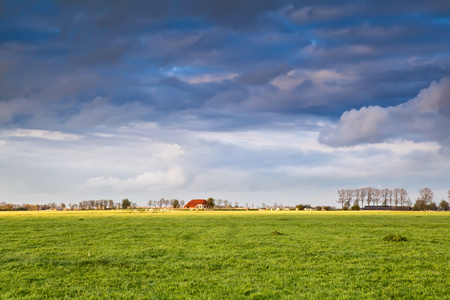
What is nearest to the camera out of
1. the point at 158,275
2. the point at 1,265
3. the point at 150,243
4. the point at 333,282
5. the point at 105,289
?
the point at 105,289

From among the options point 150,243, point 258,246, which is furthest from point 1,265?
point 258,246

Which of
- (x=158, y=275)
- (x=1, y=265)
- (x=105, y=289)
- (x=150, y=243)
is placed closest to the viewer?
(x=105, y=289)

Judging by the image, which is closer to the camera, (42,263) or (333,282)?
(333,282)

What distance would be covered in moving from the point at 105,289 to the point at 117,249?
9970 mm

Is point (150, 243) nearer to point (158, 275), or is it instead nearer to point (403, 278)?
point (158, 275)

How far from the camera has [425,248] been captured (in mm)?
23125

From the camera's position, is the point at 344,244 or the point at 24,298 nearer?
the point at 24,298

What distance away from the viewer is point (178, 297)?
1192 centimetres

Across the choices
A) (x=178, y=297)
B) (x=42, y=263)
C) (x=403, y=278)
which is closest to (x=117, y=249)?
(x=42, y=263)

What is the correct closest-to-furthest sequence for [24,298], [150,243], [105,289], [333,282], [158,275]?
1. [24,298]
2. [105,289]
3. [333,282]
4. [158,275]
5. [150,243]

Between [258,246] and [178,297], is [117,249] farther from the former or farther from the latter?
[178,297]

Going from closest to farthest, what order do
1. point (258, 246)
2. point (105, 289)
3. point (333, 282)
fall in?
point (105, 289) → point (333, 282) → point (258, 246)

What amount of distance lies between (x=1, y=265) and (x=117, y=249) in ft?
22.5

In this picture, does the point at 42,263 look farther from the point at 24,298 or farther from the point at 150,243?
the point at 150,243
